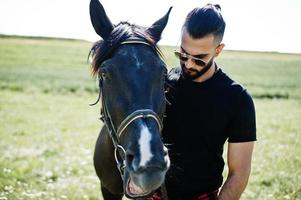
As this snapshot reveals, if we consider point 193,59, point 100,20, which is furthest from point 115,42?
point 193,59

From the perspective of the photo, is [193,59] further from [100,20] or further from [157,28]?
[100,20]

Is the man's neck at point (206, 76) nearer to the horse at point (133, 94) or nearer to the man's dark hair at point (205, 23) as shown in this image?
the man's dark hair at point (205, 23)

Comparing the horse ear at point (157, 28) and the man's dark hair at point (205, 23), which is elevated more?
the man's dark hair at point (205, 23)

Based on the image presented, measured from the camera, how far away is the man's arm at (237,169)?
3109 millimetres

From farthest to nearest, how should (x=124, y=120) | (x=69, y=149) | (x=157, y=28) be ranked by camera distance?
1. (x=69, y=149)
2. (x=157, y=28)
3. (x=124, y=120)

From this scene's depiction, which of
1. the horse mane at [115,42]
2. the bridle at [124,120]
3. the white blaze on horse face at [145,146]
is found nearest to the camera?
the white blaze on horse face at [145,146]

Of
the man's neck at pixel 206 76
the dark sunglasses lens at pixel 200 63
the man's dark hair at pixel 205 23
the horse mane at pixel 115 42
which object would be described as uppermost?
the man's dark hair at pixel 205 23

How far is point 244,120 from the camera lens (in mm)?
3053

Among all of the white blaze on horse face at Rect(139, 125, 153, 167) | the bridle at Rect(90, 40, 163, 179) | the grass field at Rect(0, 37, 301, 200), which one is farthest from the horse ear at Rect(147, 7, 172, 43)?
the white blaze on horse face at Rect(139, 125, 153, 167)

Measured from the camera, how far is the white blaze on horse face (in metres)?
2.25

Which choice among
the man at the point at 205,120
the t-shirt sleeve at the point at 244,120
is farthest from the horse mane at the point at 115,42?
the t-shirt sleeve at the point at 244,120

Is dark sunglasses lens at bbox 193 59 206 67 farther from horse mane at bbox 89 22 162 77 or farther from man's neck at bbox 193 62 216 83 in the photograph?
horse mane at bbox 89 22 162 77

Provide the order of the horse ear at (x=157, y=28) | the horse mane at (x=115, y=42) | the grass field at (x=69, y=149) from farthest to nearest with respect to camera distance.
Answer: the grass field at (x=69, y=149)
the horse ear at (x=157, y=28)
the horse mane at (x=115, y=42)

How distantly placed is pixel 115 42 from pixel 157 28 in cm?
53
